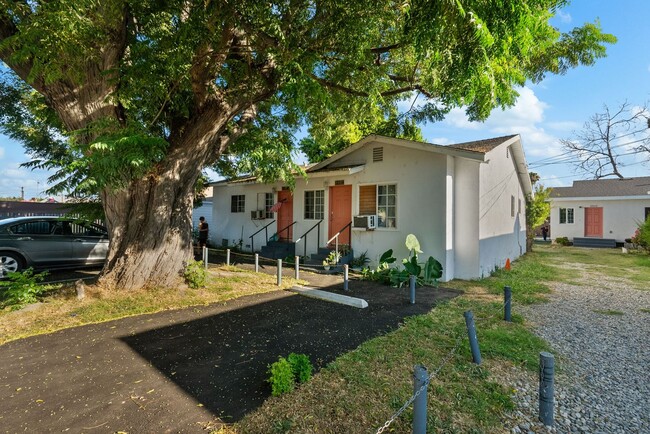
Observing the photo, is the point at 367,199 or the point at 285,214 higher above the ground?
the point at 367,199

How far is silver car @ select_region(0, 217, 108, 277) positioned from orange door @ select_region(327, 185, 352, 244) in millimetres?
7455

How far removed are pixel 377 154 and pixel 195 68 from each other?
20.1 ft

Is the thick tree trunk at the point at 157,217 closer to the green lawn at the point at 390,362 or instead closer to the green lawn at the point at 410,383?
A: the green lawn at the point at 390,362

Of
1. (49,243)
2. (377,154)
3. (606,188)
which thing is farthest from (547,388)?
(606,188)

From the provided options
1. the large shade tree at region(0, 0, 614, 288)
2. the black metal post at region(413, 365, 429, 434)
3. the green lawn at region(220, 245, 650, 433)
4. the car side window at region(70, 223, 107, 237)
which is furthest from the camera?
the car side window at region(70, 223, 107, 237)

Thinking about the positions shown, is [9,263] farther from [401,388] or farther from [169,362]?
[401,388]

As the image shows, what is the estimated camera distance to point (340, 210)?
11570 mm

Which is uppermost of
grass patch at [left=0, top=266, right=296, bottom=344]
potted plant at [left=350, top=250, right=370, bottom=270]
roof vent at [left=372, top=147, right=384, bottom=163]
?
roof vent at [left=372, top=147, right=384, bottom=163]

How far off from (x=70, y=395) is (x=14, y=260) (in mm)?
7565

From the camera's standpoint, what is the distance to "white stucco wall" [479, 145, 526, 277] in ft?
32.9

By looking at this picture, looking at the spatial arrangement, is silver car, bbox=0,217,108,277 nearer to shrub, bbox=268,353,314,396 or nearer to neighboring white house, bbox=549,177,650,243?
shrub, bbox=268,353,314,396

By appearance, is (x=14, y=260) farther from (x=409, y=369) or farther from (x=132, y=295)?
(x=409, y=369)

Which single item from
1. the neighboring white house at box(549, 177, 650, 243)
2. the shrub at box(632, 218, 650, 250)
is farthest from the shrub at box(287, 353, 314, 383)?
the neighboring white house at box(549, 177, 650, 243)

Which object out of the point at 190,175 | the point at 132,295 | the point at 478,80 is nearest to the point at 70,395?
the point at 132,295
